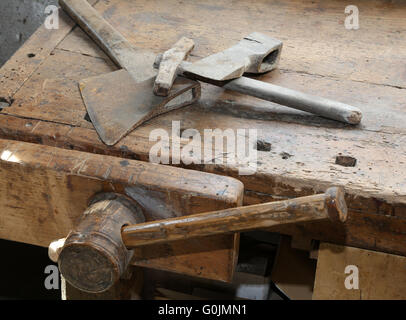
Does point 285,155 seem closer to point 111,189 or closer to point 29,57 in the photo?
point 111,189

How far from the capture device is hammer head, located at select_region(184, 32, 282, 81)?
1202mm

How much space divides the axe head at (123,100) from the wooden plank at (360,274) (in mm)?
472

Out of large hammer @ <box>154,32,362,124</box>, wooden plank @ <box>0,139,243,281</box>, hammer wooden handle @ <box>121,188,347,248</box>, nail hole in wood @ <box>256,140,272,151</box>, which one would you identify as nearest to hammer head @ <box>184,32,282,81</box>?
large hammer @ <box>154,32,362,124</box>

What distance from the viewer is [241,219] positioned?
2.91ft

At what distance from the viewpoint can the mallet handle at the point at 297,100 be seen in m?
1.18

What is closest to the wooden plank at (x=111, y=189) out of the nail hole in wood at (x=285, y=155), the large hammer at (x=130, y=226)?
the large hammer at (x=130, y=226)

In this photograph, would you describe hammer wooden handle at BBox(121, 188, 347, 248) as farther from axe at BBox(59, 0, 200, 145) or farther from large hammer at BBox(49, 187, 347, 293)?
axe at BBox(59, 0, 200, 145)

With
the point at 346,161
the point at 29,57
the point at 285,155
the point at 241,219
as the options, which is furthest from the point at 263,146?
the point at 29,57

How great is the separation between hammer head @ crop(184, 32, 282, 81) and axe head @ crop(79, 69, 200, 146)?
0.05 m

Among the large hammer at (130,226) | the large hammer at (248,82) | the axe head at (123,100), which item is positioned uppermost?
the large hammer at (248,82)

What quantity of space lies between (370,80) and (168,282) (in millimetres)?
882

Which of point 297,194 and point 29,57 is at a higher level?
point 29,57

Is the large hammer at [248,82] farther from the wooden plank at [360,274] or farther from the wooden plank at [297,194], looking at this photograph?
the wooden plank at [360,274]

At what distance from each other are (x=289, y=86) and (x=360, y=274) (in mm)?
482
